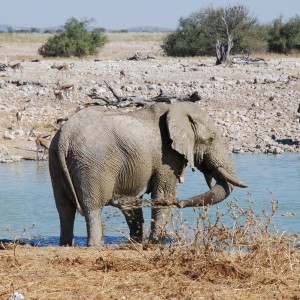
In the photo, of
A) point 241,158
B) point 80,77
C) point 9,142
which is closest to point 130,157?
point 241,158

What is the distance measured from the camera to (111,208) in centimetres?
1166

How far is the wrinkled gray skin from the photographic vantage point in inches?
331

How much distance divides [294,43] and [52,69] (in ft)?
60.3

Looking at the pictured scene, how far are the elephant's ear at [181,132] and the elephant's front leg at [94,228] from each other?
973 millimetres

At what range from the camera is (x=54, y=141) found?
847cm

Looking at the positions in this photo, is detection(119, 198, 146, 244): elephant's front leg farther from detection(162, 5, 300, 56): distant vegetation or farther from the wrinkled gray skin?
detection(162, 5, 300, 56): distant vegetation

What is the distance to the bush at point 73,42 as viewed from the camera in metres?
43.3

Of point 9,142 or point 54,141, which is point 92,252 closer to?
Answer: point 54,141

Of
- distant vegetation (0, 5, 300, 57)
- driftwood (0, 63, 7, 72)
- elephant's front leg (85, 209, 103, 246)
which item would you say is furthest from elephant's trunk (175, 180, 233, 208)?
distant vegetation (0, 5, 300, 57)

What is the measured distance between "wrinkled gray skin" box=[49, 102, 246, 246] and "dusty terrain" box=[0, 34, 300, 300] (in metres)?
0.86

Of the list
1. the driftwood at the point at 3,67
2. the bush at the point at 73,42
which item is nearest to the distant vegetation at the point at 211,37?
the bush at the point at 73,42

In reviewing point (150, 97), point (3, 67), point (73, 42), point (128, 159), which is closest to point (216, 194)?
point (128, 159)

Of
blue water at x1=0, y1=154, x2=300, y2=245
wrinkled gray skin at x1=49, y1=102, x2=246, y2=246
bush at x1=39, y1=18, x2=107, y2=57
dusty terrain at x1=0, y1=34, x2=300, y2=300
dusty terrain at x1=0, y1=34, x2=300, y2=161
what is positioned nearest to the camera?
dusty terrain at x1=0, y1=34, x2=300, y2=300

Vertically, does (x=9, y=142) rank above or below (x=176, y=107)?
below
